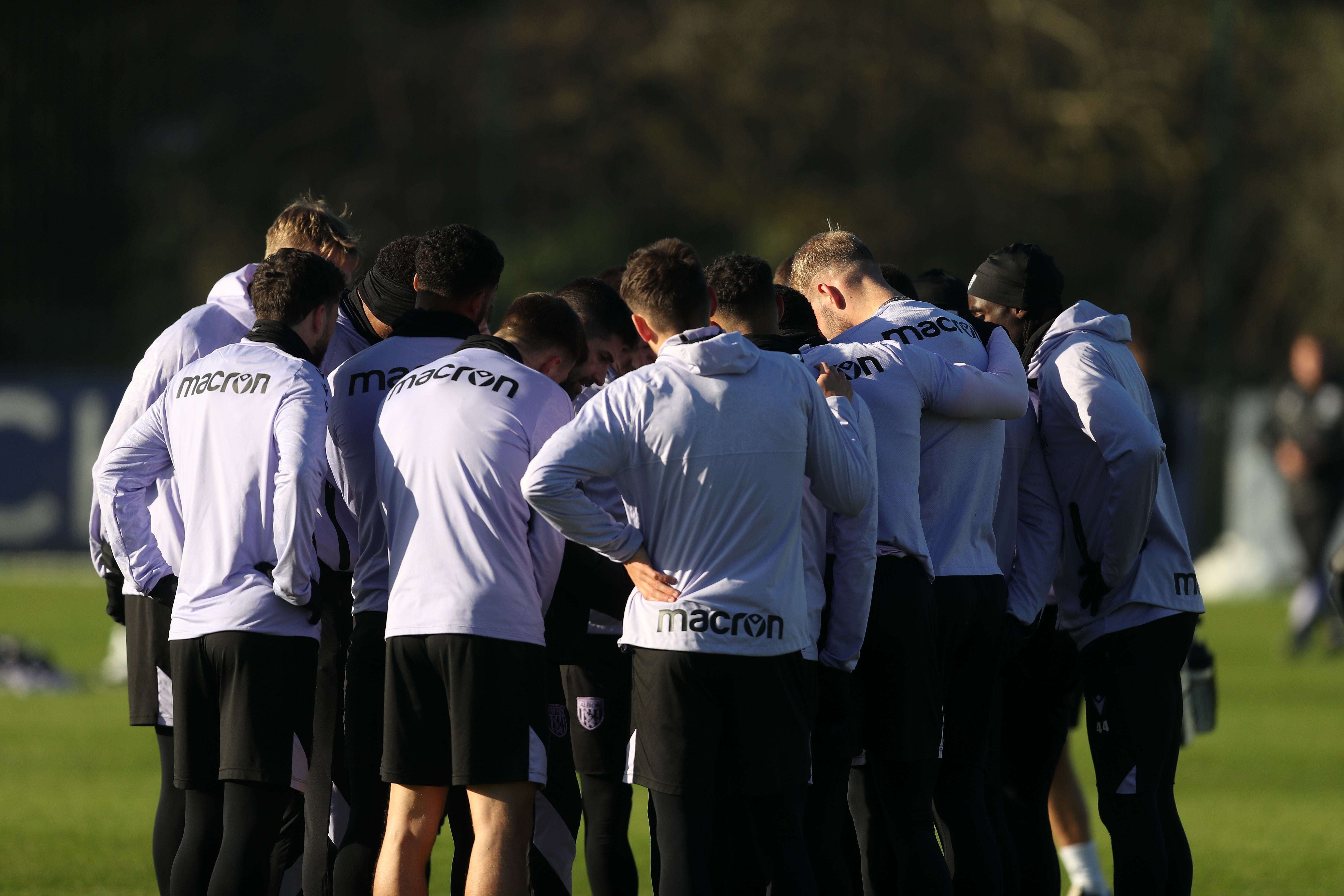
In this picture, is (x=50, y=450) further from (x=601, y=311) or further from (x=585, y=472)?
(x=585, y=472)

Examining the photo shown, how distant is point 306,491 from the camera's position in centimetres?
470

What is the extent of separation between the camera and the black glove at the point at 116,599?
5699mm

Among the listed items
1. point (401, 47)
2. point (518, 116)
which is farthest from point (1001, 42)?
point (401, 47)

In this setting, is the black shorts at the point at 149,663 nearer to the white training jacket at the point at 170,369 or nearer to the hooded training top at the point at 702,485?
the white training jacket at the point at 170,369

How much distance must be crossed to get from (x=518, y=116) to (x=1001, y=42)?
8552mm

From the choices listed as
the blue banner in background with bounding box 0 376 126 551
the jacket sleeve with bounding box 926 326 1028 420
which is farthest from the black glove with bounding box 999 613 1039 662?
the blue banner in background with bounding box 0 376 126 551

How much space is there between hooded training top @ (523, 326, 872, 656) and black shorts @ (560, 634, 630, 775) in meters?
0.85

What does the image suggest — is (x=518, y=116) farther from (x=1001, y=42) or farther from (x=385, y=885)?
(x=385, y=885)

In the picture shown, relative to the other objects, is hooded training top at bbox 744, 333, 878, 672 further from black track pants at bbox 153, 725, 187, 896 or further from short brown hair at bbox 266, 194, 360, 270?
black track pants at bbox 153, 725, 187, 896

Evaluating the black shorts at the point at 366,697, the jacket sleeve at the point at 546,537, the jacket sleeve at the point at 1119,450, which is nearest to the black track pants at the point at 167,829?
the black shorts at the point at 366,697

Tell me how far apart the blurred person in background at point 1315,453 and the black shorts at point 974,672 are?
1028 cm

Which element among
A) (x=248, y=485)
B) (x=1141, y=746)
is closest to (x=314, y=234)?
(x=248, y=485)

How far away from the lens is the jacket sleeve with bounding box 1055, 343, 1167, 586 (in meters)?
5.14

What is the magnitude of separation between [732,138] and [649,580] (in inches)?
1008
